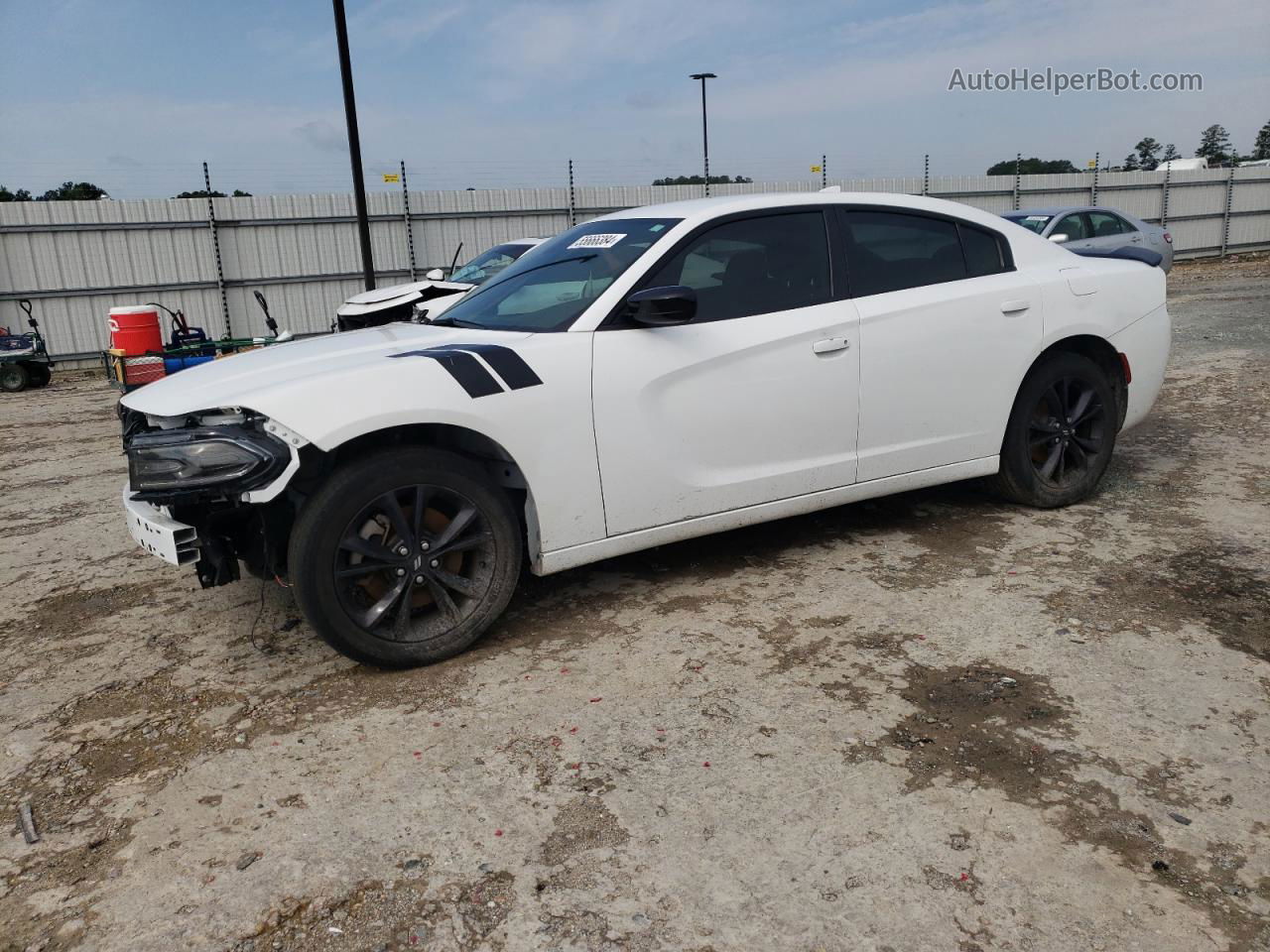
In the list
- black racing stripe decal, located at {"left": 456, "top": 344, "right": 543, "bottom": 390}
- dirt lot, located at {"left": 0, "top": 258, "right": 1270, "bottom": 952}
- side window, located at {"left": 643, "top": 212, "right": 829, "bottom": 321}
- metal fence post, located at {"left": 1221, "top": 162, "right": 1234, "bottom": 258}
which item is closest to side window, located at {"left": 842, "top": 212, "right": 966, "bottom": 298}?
side window, located at {"left": 643, "top": 212, "right": 829, "bottom": 321}

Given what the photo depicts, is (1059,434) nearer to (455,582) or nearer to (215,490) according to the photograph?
(455,582)

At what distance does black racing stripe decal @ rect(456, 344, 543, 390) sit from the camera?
3.41 meters

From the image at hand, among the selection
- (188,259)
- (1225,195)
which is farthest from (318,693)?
(1225,195)

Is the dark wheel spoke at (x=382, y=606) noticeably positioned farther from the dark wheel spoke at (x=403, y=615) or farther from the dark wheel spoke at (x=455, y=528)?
the dark wheel spoke at (x=455, y=528)

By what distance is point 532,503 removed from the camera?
11.5 ft

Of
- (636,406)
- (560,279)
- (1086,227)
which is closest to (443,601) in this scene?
(636,406)

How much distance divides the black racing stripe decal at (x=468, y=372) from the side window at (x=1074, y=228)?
13076mm

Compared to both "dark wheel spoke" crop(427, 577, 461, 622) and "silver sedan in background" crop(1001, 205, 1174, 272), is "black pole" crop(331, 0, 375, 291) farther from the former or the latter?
"dark wheel spoke" crop(427, 577, 461, 622)

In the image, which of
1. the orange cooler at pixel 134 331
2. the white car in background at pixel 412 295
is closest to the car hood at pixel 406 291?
the white car in background at pixel 412 295

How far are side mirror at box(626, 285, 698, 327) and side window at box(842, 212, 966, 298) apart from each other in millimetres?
983

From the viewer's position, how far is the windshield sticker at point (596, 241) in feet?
13.3

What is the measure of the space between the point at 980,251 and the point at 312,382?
314 cm

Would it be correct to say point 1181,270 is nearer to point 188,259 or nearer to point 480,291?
point 188,259

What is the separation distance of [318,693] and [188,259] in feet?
49.9
